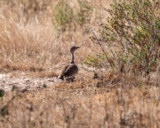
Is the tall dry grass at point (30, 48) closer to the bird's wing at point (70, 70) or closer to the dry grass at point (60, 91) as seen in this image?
the dry grass at point (60, 91)

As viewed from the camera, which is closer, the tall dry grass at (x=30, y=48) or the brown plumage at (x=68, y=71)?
the brown plumage at (x=68, y=71)

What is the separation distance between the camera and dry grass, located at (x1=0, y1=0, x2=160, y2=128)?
124 inches

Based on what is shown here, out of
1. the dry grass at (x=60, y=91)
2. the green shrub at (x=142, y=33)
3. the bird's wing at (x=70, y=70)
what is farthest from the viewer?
the bird's wing at (x=70, y=70)

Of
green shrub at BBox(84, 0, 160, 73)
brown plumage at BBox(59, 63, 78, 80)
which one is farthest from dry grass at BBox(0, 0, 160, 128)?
green shrub at BBox(84, 0, 160, 73)

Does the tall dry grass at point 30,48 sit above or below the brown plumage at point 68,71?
above

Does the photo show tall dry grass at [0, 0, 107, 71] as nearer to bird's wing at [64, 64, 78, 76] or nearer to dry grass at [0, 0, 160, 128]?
dry grass at [0, 0, 160, 128]

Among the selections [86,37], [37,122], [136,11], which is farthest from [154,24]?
[86,37]

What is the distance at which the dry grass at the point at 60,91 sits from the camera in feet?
10.3

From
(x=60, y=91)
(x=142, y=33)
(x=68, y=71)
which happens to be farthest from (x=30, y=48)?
(x=142, y=33)

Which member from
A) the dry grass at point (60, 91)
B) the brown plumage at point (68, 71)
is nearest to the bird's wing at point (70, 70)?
the brown plumage at point (68, 71)

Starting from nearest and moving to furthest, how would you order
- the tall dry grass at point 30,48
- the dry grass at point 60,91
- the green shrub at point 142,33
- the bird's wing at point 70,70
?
1. the dry grass at point 60,91
2. the green shrub at point 142,33
3. the bird's wing at point 70,70
4. the tall dry grass at point 30,48

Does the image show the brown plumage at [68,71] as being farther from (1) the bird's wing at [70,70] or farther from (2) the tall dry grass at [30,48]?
(2) the tall dry grass at [30,48]

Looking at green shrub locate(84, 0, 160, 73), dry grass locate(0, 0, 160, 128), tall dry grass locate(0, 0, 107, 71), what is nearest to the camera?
dry grass locate(0, 0, 160, 128)

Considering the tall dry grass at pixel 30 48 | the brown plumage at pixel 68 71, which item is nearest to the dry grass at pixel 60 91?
the tall dry grass at pixel 30 48
